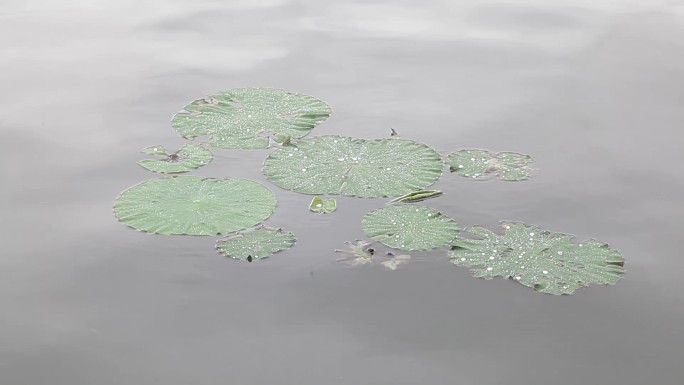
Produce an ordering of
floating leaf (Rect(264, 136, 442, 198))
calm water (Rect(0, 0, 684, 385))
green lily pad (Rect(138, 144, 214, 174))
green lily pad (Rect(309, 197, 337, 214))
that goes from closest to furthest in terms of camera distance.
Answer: calm water (Rect(0, 0, 684, 385)) → green lily pad (Rect(309, 197, 337, 214)) → floating leaf (Rect(264, 136, 442, 198)) → green lily pad (Rect(138, 144, 214, 174))

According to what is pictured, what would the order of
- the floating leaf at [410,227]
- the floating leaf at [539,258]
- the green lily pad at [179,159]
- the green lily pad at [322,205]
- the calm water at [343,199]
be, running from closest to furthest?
the calm water at [343,199], the floating leaf at [539,258], the floating leaf at [410,227], the green lily pad at [322,205], the green lily pad at [179,159]

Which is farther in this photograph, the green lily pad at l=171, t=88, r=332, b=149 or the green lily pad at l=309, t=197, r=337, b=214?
the green lily pad at l=171, t=88, r=332, b=149

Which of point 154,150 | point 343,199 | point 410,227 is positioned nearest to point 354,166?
point 343,199

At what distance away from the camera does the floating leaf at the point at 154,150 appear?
3389 mm

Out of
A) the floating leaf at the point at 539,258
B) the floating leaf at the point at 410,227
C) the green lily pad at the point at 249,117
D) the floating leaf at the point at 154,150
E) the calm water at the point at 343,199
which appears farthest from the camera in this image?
the green lily pad at the point at 249,117

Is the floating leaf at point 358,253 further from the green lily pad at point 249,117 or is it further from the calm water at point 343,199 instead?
the green lily pad at point 249,117

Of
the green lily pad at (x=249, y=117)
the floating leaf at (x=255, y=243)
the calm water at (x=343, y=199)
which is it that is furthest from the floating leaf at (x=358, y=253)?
the green lily pad at (x=249, y=117)

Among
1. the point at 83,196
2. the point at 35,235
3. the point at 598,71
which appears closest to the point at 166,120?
the point at 83,196

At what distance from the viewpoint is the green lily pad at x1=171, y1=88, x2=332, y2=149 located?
11.5ft

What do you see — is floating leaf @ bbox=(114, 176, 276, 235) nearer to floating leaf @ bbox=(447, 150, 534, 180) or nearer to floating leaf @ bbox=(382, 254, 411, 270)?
floating leaf @ bbox=(382, 254, 411, 270)

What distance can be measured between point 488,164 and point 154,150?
49.7 inches

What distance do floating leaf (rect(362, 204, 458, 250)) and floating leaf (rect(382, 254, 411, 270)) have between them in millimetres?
42

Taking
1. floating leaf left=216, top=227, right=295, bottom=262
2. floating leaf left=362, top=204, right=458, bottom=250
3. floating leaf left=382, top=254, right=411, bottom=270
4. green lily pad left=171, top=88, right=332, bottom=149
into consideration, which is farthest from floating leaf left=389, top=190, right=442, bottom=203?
green lily pad left=171, top=88, right=332, bottom=149

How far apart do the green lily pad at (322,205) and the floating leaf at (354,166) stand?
7 cm
